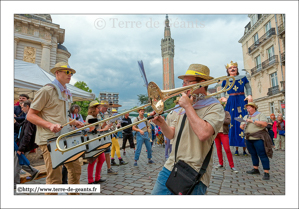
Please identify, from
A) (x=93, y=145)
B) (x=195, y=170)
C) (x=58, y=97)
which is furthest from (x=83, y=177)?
(x=195, y=170)

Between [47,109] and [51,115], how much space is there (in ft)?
0.32

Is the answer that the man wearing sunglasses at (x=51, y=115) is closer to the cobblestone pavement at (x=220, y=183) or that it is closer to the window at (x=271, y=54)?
the cobblestone pavement at (x=220, y=183)

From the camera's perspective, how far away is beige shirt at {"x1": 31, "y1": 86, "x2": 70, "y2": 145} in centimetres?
236

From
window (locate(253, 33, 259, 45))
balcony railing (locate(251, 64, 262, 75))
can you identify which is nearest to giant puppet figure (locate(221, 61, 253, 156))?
window (locate(253, 33, 259, 45))

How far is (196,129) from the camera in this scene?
5.29 feet

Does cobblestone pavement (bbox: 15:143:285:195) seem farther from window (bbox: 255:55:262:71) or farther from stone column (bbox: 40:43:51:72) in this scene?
stone column (bbox: 40:43:51:72)

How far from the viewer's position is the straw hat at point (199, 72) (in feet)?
6.19

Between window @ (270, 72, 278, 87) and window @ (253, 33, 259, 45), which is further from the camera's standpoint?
window @ (270, 72, 278, 87)

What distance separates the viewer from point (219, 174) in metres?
4.46

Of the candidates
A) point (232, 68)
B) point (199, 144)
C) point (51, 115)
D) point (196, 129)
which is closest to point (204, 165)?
point (199, 144)

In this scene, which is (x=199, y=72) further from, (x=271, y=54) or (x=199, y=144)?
(x=271, y=54)

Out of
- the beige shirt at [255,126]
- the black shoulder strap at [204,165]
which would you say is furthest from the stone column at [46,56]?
the black shoulder strap at [204,165]

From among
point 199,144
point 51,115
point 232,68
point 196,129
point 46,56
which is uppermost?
point 46,56
